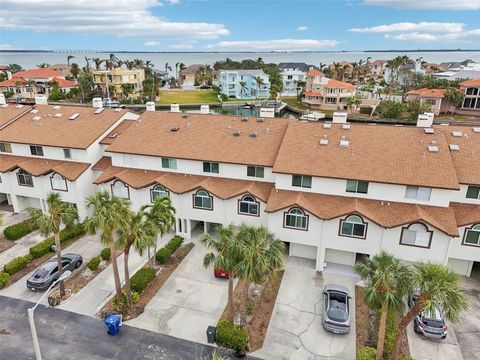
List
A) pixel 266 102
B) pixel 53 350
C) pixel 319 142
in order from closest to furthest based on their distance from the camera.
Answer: pixel 53 350 < pixel 319 142 < pixel 266 102

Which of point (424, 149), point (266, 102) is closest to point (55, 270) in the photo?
point (424, 149)

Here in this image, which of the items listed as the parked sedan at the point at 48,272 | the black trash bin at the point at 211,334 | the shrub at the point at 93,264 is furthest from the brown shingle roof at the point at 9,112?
the black trash bin at the point at 211,334

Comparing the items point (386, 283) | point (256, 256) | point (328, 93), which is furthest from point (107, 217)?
point (328, 93)

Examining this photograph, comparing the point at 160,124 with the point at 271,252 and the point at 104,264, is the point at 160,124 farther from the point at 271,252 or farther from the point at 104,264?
the point at 271,252

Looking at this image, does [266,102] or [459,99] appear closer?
[459,99]

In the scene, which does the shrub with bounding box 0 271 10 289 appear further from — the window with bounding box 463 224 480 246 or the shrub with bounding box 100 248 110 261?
the window with bounding box 463 224 480 246

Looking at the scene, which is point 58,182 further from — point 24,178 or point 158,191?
point 158,191
